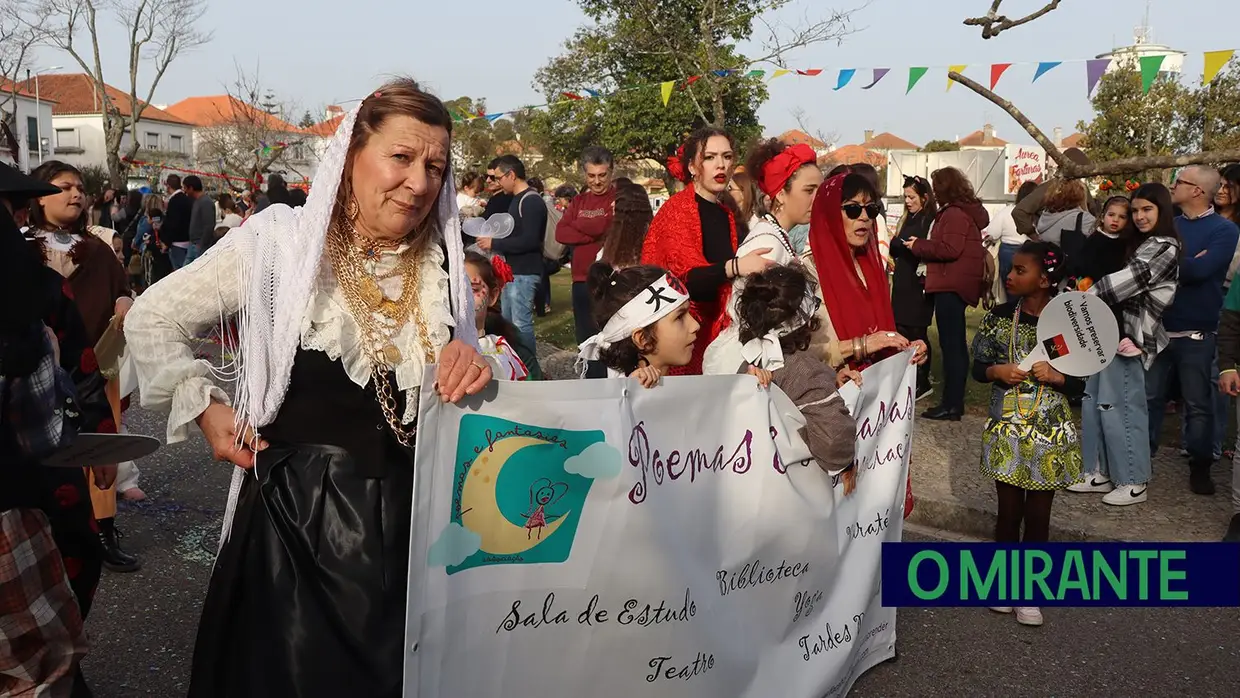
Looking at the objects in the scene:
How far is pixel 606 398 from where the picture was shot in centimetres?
265

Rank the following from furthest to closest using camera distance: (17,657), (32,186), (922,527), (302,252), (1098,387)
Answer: (1098,387), (922,527), (32,186), (17,657), (302,252)

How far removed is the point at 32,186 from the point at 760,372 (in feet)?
6.70

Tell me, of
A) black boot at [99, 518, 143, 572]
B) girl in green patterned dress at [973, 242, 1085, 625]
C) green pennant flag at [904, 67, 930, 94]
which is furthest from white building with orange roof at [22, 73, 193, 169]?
girl in green patterned dress at [973, 242, 1085, 625]

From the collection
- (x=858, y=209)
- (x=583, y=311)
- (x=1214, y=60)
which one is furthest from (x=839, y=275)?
(x=1214, y=60)

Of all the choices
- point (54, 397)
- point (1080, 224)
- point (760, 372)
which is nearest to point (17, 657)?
point (54, 397)

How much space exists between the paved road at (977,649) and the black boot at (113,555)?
0.05 meters

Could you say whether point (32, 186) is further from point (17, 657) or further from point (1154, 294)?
point (1154, 294)

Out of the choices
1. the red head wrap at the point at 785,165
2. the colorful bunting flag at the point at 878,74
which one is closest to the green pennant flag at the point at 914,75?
the colorful bunting flag at the point at 878,74

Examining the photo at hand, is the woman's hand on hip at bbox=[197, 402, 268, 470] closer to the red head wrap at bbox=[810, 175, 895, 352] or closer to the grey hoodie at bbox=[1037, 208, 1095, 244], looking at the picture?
the red head wrap at bbox=[810, 175, 895, 352]

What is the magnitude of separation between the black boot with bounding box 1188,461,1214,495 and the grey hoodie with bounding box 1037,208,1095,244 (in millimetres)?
2740

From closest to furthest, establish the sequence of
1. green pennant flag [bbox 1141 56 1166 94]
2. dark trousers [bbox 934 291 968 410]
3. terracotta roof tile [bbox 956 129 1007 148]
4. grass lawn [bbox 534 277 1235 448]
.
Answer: dark trousers [bbox 934 291 968 410] → grass lawn [bbox 534 277 1235 448] → green pennant flag [bbox 1141 56 1166 94] → terracotta roof tile [bbox 956 129 1007 148]

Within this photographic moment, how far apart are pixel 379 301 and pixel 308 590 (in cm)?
65

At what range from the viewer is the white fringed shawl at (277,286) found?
222 centimetres

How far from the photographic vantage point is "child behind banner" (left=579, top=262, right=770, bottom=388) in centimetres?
332
